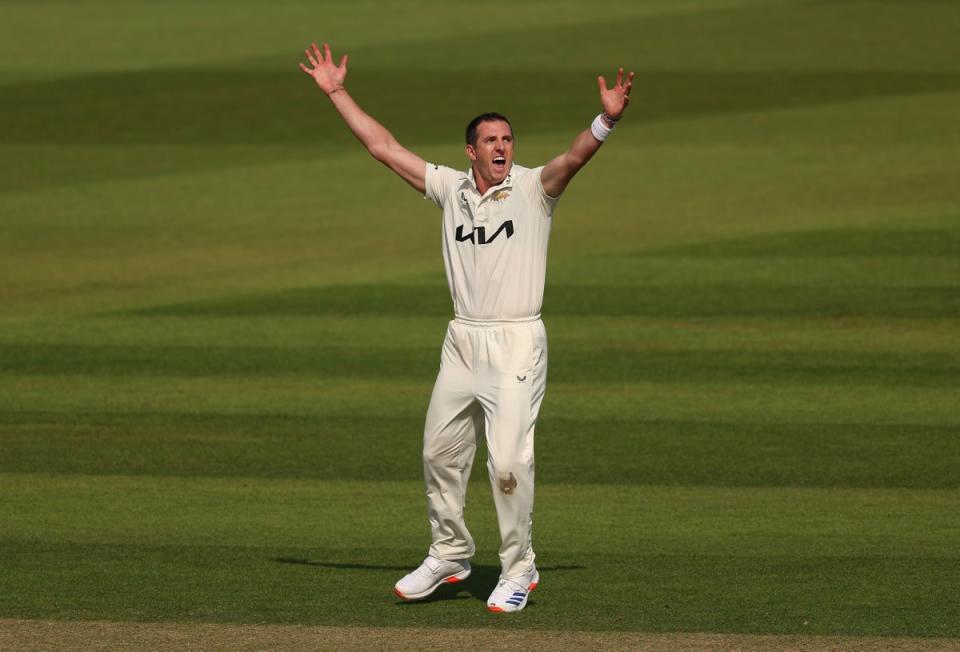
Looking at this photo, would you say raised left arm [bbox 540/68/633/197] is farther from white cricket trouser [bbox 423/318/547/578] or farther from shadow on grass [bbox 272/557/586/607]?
shadow on grass [bbox 272/557/586/607]

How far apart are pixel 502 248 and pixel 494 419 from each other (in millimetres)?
821

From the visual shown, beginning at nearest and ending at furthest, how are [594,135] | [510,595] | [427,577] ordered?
[594,135]
[510,595]
[427,577]

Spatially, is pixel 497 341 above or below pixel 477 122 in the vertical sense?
below

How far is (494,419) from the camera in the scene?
830cm

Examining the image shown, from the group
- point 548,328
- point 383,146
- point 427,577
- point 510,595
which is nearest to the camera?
point 510,595

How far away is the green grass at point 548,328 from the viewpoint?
29.9ft

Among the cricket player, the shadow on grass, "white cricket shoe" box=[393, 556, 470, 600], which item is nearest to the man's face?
the cricket player

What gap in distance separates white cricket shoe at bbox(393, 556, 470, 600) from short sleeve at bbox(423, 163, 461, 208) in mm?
1789

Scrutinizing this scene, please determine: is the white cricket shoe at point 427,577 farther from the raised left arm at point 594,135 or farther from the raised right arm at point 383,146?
the raised left arm at point 594,135

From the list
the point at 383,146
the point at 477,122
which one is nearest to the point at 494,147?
the point at 477,122

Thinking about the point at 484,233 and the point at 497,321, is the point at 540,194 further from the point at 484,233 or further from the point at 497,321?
the point at 497,321

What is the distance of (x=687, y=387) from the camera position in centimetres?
1339

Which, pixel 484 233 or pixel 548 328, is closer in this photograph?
pixel 484 233

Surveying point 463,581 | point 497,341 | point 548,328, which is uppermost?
point 497,341
